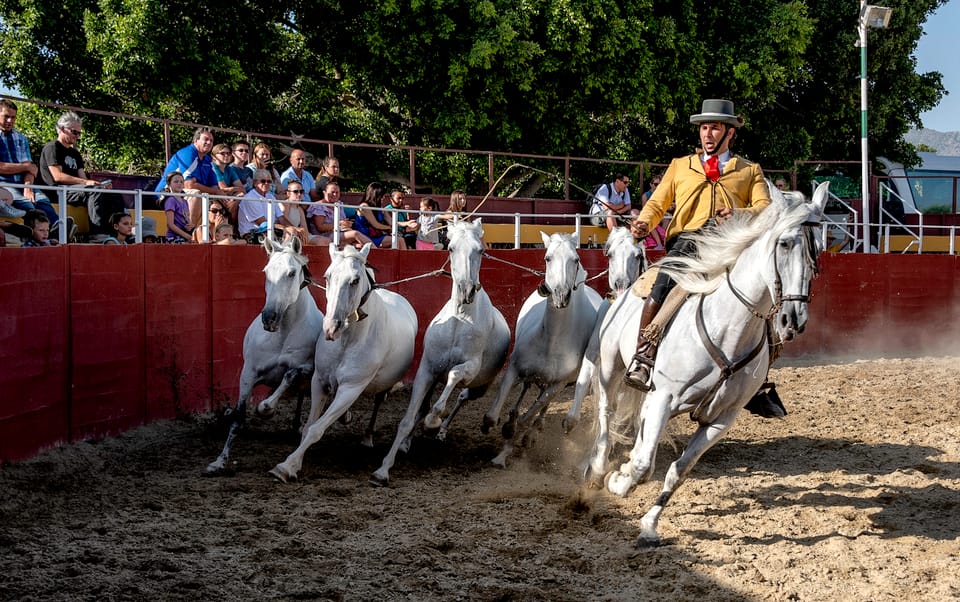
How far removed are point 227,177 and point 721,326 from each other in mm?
6206

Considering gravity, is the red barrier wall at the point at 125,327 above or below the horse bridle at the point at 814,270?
below

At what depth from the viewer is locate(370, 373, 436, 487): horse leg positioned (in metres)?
7.28

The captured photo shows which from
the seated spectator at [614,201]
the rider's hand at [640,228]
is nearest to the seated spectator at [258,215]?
the rider's hand at [640,228]

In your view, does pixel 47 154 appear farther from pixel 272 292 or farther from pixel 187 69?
pixel 187 69

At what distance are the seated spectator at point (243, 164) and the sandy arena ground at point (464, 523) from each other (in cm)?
268

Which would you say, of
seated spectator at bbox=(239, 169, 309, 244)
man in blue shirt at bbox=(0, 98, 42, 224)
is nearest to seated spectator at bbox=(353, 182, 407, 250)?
seated spectator at bbox=(239, 169, 309, 244)

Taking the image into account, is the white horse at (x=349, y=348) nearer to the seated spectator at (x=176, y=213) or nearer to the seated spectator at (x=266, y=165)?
the seated spectator at (x=176, y=213)

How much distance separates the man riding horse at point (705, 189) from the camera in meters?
6.41

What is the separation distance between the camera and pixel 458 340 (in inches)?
308

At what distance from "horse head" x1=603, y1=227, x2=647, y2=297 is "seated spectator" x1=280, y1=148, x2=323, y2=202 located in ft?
12.6

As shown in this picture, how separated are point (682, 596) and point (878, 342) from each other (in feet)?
44.5

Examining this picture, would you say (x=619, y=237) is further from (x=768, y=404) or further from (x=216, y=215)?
(x=216, y=215)

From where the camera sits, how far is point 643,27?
20.8 m

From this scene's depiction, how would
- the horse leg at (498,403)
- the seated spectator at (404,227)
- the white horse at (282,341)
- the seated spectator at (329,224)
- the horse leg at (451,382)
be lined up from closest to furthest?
the white horse at (282,341)
the horse leg at (451,382)
the horse leg at (498,403)
the seated spectator at (329,224)
the seated spectator at (404,227)
